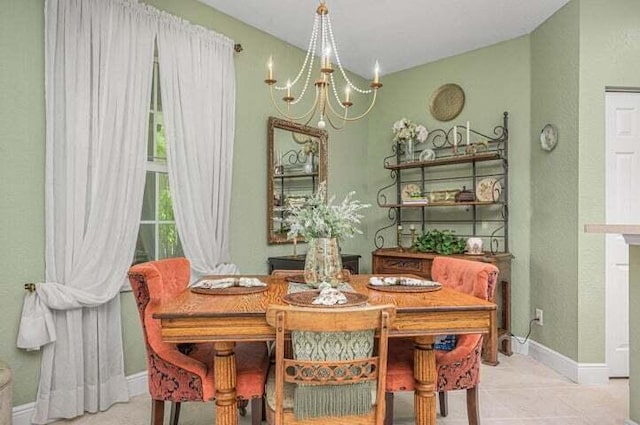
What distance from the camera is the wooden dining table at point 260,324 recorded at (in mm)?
1616

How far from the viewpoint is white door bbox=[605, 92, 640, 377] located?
3.16 meters

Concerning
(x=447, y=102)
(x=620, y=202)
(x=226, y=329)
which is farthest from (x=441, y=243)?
(x=226, y=329)

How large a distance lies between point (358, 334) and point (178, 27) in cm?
258

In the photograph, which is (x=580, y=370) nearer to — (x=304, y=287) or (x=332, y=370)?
(x=304, y=287)

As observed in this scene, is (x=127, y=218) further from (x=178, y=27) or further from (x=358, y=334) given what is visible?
(x=358, y=334)

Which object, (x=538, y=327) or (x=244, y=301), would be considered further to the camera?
(x=538, y=327)

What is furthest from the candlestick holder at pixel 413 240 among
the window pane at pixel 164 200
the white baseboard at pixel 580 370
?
the window pane at pixel 164 200

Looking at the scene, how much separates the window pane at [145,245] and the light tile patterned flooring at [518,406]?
3.02 feet

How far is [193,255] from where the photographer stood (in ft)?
10.2

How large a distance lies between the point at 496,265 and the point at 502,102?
157cm

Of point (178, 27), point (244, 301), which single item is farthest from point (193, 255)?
point (178, 27)

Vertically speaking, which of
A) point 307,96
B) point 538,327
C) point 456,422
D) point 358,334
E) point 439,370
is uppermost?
point 307,96

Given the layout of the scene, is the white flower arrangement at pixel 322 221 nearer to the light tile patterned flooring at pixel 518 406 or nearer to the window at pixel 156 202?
the light tile patterned flooring at pixel 518 406

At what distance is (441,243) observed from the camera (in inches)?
153
